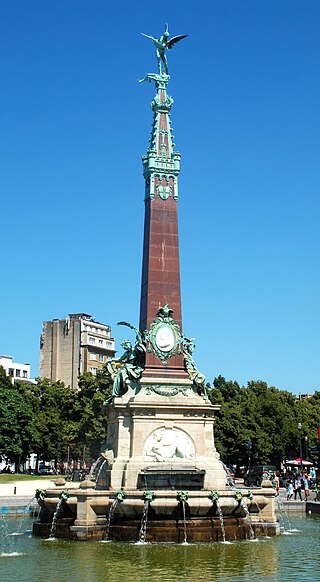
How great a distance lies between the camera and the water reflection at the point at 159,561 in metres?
19.4

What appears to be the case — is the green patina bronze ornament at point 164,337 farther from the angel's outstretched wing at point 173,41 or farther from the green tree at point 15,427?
the green tree at point 15,427

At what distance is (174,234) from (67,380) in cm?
8257

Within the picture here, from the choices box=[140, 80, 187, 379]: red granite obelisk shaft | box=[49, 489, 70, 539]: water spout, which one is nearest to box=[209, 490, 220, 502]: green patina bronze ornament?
box=[49, 489, 70, 539]: water spout

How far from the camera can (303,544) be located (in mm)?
25938

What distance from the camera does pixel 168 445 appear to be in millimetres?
32688

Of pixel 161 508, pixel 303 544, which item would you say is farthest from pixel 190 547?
pixel 303 544

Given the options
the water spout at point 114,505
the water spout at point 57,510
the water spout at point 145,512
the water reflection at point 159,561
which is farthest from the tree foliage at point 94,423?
the water reflection at point 159,561

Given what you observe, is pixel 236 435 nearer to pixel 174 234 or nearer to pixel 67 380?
pixel 174 234

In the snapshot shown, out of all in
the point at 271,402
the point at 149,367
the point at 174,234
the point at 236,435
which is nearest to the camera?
the point at 149,367

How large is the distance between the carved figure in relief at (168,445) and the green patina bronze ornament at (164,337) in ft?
11.6

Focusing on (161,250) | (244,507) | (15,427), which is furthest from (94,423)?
(244,507)

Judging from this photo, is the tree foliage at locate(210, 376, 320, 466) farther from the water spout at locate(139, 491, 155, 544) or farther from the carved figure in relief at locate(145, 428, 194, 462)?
the water spout at locate(139, 491, 155, 544)

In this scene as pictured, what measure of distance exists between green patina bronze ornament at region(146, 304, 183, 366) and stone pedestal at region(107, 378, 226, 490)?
181 centimetres

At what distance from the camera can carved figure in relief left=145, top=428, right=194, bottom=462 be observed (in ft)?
107
